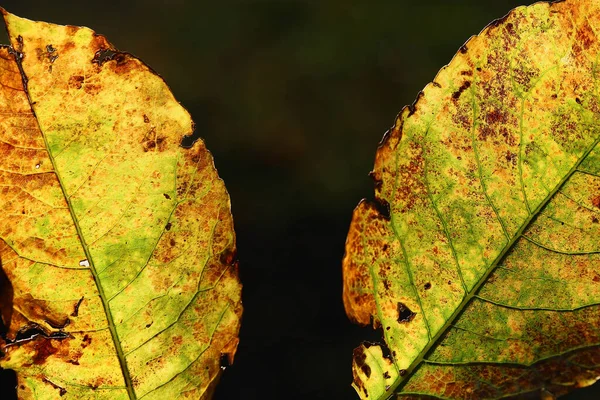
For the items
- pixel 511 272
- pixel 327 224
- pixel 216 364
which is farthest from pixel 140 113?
pixel 327 224

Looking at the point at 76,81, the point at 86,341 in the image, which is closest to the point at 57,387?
the point at 86,341

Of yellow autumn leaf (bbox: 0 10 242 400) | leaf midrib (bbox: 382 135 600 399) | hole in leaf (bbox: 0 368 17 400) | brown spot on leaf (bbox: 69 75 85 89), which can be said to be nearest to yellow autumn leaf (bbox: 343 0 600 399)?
leaf midrib (bbox: 382 135 600 399)

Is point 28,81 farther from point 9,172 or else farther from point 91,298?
point 91,298

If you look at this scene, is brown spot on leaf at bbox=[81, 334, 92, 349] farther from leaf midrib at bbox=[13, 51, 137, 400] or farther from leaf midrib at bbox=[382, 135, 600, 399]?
leaf midrib at bbox=[382, 135, 600, 399]

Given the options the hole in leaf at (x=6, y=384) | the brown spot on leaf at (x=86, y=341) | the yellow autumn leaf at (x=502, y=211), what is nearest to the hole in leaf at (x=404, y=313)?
the yellow autumn leaf at (x=502, y=211)

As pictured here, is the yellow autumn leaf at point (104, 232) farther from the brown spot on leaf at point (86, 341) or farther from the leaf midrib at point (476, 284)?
the leaf midrib at point (476, 284)

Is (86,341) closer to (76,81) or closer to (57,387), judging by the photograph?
(57,387)
